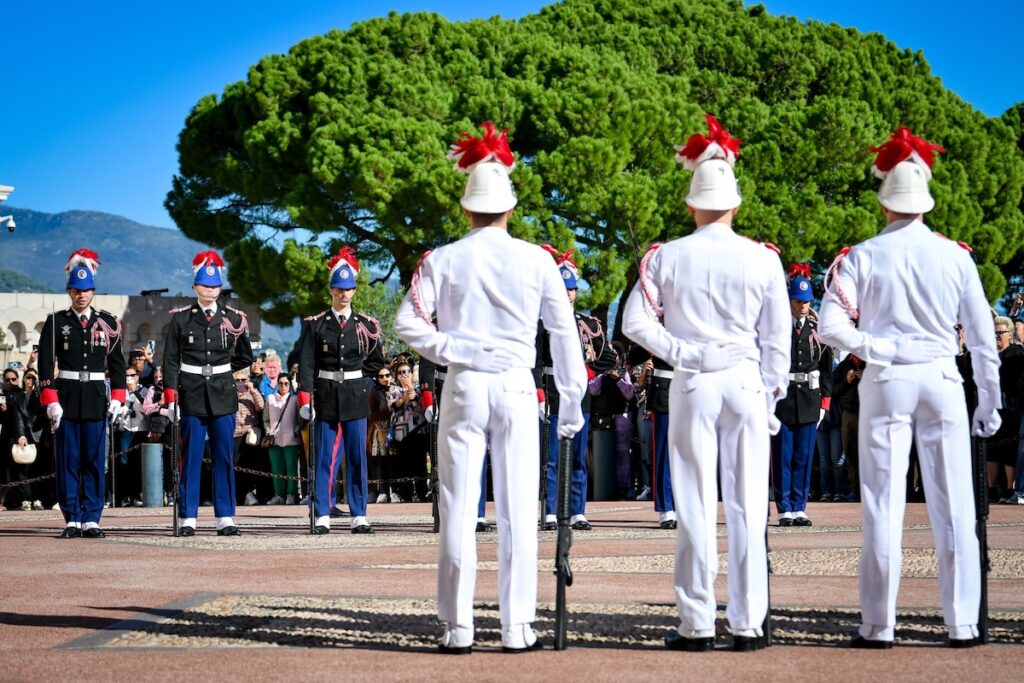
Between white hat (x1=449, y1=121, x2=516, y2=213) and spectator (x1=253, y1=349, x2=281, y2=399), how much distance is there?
14.4 meters

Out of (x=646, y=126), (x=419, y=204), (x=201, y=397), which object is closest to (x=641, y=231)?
(x=646, y=126)

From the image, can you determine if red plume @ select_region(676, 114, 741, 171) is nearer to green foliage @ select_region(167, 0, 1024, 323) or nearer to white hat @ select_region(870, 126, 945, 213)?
white hat @ select_region(870, 126, 945, 213)

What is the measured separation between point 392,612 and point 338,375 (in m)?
5.82

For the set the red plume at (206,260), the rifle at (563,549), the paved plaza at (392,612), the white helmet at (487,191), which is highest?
the red plume at (206,260)

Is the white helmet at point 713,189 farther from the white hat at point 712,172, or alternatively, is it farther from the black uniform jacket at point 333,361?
the black uniform jacket at point 333,361

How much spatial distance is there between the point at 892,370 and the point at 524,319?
64.8 inches

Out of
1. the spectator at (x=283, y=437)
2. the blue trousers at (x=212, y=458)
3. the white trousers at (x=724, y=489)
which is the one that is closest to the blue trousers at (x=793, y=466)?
the blue trousers at (x=212, y=458)

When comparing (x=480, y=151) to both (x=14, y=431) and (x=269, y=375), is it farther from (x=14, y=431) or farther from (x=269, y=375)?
(x=269, y=375)

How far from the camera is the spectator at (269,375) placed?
2130 cm

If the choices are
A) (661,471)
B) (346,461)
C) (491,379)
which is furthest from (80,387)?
(491,379)

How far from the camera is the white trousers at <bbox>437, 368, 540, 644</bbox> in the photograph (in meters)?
6.69

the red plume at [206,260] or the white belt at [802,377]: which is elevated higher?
the red plume at [206,260]

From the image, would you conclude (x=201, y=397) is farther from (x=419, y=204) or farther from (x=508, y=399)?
(x=419, y=204)

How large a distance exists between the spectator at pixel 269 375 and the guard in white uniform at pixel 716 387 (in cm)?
1482
